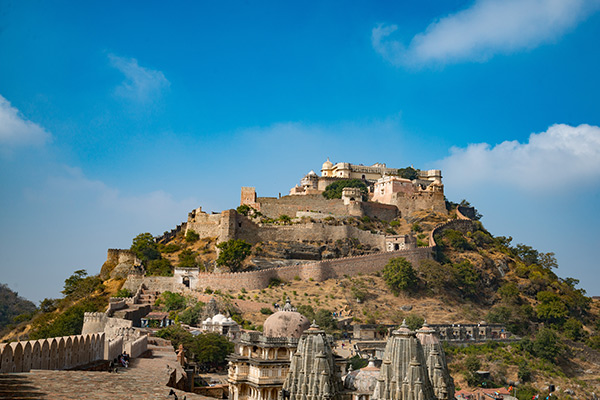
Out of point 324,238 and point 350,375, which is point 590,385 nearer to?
point 324,238

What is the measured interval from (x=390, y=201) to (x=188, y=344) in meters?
46.5

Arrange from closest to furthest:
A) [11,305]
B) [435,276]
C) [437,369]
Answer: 1. [437,369]
2. [435,276]
3. [11,305]

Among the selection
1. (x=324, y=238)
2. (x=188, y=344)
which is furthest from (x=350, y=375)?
(x=324, y=238)

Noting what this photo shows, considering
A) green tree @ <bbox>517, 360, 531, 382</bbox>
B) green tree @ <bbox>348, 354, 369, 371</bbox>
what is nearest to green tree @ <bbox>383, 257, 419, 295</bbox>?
green tree @ <bbox>517, 360, 531, 382</bbox>

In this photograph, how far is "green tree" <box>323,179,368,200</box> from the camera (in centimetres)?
7725

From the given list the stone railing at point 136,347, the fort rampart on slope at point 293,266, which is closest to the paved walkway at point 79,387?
the stone railing at point 136,347

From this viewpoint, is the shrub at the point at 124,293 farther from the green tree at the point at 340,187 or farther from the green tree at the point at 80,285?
the green tree at the point at 340,187

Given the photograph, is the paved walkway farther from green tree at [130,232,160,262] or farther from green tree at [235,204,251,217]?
green tree at [235,204,251,217]

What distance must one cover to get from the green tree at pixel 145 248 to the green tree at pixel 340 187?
24817 mm

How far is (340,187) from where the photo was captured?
78.8 meters

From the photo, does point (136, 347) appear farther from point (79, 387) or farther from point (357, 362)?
point (357, 362)

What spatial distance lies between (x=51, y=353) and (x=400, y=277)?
4467 cm

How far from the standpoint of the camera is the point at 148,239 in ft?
211

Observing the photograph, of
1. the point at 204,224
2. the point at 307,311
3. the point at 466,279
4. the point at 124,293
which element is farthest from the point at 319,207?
the point at 124,293
